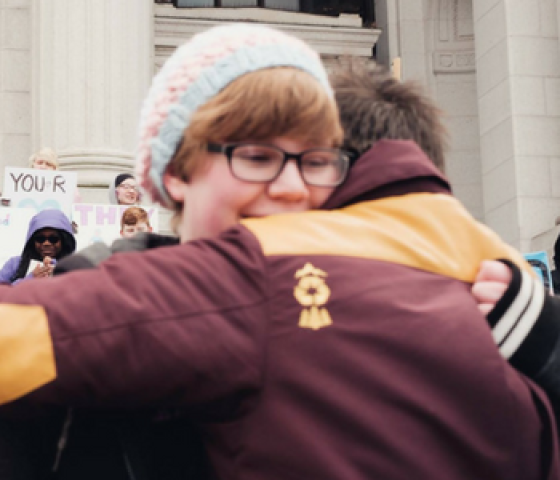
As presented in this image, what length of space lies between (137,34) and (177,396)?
12.7 m

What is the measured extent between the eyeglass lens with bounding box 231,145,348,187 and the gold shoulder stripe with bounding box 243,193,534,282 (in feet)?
0.27

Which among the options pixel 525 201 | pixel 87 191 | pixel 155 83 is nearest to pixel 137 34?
pixel 87 191

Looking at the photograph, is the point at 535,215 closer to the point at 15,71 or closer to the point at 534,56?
the point at 534,56

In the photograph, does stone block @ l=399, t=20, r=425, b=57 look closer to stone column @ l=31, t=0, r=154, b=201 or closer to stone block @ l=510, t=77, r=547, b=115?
stone block @ l=510, t=77, r=547, b=115

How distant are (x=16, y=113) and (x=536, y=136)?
7.18m

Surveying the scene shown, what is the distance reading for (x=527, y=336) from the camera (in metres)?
1.65

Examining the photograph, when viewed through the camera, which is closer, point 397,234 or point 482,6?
point 397,234

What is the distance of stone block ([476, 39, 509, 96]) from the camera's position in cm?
1434

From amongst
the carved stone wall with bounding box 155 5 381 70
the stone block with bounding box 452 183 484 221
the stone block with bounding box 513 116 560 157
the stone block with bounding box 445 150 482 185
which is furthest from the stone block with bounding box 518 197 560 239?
the stone block with bounding box 445 150 482 185

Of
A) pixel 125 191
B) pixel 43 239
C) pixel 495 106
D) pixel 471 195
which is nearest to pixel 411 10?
pixel 471 195

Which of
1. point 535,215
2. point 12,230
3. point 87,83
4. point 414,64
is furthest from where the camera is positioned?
point 414,64

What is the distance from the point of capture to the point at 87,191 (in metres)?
12.7

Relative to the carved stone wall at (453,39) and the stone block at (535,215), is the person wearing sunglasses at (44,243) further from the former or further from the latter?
the carved stone wall at (453,39)

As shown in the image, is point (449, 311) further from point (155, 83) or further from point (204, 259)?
point (155, 83)
